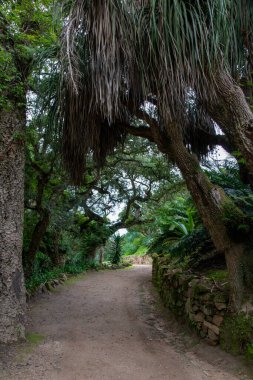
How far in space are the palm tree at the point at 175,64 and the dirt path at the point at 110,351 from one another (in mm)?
735

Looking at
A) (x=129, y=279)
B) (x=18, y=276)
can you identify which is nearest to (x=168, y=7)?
(x=18, y=276)

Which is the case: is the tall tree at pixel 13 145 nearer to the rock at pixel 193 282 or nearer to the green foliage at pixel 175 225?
the rock at pixel 193 282

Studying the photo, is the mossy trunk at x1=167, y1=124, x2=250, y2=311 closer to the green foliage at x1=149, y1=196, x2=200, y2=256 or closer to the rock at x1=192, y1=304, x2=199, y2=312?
the rock at x1=192, y1=304, x2=199, y2=312

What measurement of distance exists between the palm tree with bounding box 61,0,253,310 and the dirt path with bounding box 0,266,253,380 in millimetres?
735

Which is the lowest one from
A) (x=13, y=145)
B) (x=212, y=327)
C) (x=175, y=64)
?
(x=212, y=327)

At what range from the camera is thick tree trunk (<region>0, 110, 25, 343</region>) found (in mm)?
3432

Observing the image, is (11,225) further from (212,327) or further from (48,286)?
(48,286)

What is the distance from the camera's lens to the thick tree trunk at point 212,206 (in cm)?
319

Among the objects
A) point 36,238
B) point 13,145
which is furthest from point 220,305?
point 36,238

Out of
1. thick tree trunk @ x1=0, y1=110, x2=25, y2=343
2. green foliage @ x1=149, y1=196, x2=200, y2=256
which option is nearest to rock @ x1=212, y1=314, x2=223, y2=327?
thick tree trunk @ x1=0, y1=110, x2=25, y2=343

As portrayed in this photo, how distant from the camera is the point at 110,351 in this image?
3.29 metres

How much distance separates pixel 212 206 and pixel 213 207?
2cm

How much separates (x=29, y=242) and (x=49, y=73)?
453 cm

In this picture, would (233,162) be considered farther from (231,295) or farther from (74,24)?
(74,24)
